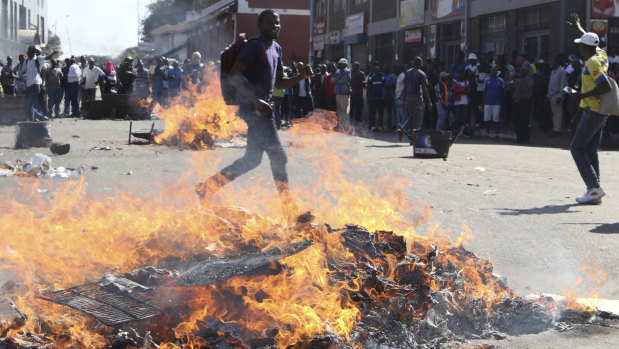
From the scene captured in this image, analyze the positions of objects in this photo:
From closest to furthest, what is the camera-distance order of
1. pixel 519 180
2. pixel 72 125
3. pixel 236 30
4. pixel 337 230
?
pixel 337 230 < pixel 519 180 < pixel 72 125 < pixel 236 30

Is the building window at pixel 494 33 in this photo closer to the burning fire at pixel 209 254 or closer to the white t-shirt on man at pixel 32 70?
the white t-shirt on man at pixel 32 70

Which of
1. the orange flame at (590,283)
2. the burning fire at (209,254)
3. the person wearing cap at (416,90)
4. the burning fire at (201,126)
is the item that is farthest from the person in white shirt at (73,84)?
the orange flame at (590,283)

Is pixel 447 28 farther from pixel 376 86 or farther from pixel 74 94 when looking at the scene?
pixel 74 94

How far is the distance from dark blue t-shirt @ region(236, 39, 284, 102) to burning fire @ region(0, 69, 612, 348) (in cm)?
104

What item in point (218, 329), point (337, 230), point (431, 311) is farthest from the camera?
point (337, 230)

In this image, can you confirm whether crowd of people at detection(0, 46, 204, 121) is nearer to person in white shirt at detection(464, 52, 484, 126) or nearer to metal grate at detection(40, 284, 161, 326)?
person in white shirt at detection(464, 52, 484, 126)

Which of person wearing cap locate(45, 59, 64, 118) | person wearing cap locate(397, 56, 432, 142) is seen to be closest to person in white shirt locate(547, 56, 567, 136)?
person wearing cap locate(397, 56, 432, 142)

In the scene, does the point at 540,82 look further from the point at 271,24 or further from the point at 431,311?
the point at 431,311

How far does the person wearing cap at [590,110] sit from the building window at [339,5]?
108 feet

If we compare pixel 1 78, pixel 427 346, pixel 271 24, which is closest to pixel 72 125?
pixel 1 78

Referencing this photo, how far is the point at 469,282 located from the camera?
14.3ft

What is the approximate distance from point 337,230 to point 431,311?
104 centimetres

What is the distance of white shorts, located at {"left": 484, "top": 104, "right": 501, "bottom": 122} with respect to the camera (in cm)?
1823

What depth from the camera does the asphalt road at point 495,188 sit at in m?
5.41
